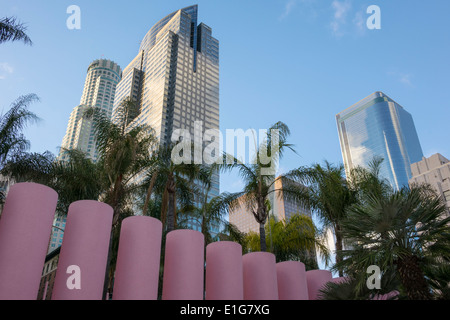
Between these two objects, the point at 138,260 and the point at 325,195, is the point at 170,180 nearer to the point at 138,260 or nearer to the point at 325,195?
the point at 138,260

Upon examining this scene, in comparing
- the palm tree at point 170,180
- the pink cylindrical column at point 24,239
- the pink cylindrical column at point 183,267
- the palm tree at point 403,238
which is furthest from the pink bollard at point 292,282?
the pink cylindrical column at point 24,239

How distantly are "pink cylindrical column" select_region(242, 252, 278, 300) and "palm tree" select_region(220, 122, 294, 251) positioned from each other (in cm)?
264

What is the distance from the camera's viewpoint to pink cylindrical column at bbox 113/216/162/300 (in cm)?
1016

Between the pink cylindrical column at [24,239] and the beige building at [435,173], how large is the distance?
272 feet

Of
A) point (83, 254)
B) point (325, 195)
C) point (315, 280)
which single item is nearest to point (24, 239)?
point (83, 254)

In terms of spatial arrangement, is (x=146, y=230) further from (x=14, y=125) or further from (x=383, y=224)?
(x=14, y=125)

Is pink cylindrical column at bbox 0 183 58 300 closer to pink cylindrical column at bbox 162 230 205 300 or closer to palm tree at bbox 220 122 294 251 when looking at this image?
pink cylindrical column at bbox 162 230 205 300

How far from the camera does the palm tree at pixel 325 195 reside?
1712cm

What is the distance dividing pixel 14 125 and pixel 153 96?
108494 millimetres

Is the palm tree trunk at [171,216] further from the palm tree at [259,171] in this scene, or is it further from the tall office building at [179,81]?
the tall office building at [179,81]

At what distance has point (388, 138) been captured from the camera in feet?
586

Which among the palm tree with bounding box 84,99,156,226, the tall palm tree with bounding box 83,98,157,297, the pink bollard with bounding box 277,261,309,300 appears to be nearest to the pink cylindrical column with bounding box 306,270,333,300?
the pink bollard with bounding box 277,261,309,300

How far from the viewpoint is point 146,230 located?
1073 centimetres
